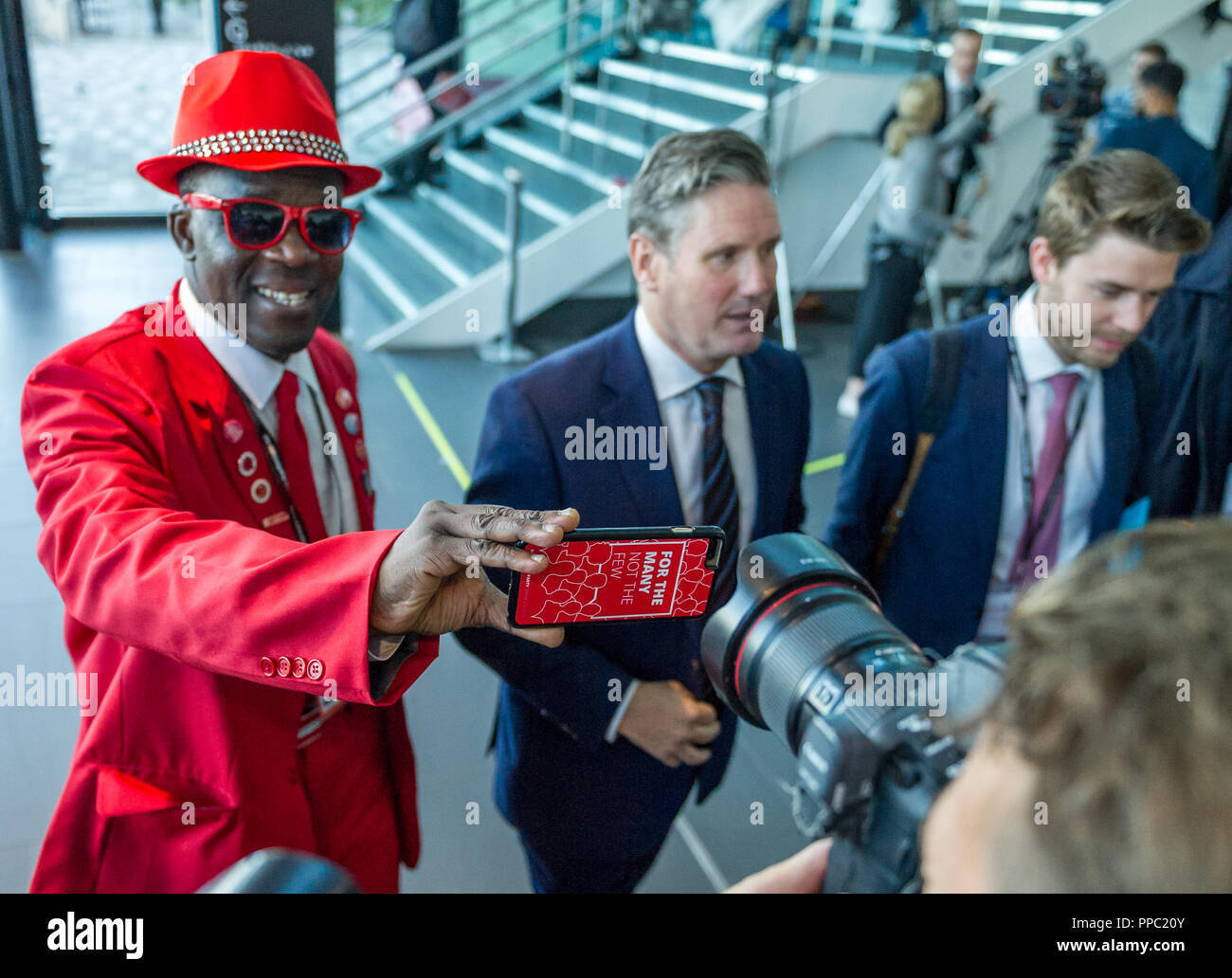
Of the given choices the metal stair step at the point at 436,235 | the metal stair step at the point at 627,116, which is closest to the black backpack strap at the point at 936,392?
the metal stair step at the point at 436,235

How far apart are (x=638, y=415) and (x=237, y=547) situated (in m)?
0.89

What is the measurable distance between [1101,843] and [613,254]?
682 centimetres

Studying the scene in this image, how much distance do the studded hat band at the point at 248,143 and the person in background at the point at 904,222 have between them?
15.0 feet

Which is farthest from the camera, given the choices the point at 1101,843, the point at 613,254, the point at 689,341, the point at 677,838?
the point at 613,254

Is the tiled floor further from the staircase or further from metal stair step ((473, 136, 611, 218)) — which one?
metal stair step ((473, 136, 611, 218))

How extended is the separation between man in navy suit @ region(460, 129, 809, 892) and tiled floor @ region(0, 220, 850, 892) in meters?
0.79

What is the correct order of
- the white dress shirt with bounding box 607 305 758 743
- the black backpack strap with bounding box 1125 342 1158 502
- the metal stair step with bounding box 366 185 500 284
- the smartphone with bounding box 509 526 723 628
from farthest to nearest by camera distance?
the metal stair step with bounding box 366 185 500 284
the black backpack strap with bounding box 1125 342 1158 502
the white dress shirt with bounding box 607 305 758 743
the smartphone with bounding box 509 526 723 628

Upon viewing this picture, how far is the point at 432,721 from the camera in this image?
10.7ft

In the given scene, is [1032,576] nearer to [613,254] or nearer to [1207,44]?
[613,254]

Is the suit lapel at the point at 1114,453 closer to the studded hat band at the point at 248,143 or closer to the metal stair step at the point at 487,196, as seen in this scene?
the studded hat band at the point at 248,143

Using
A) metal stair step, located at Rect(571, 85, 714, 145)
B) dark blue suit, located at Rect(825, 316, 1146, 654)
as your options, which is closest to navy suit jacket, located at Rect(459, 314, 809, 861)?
dark blue suit, located at Rect(825, 316, 1146, 654)

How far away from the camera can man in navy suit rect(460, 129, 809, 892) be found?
1.75 meters

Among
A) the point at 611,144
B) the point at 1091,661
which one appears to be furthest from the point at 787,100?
the point at 1091,661
